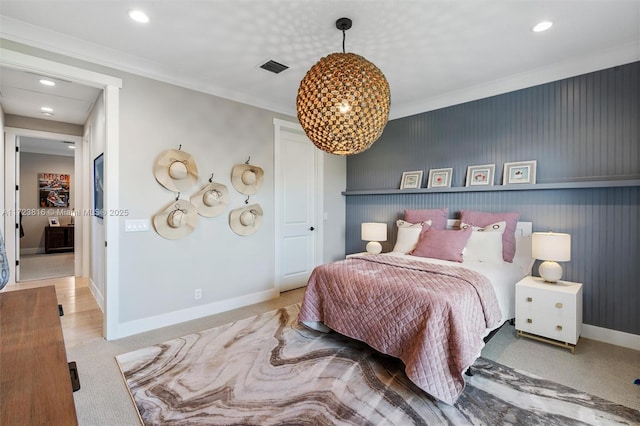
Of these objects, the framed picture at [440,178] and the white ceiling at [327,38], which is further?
the framed picture at [440,178]

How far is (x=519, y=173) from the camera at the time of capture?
3.24 m

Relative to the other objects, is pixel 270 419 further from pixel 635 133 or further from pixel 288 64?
pixel 635 133

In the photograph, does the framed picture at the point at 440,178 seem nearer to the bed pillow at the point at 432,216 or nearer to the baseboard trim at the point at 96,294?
the bed pillow at the point at 432,216

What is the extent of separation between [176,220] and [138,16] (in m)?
1.78

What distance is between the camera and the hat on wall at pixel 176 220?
3076 millimetres

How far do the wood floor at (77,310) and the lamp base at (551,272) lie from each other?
4239 mm

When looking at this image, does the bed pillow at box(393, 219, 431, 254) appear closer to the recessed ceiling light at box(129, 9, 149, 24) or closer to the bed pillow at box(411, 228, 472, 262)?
the bed pillow at box(411, 228, 472, 262)

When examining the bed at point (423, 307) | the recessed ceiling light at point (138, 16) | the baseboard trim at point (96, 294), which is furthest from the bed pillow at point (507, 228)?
the baseboard trim at point (96, 294)

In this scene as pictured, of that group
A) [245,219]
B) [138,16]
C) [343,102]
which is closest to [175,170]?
[245,219]

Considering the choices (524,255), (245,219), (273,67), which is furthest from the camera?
(245,219)

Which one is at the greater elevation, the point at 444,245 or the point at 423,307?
the point at 444,245

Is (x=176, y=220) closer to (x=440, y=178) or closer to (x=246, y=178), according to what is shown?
(x=246, y=178)

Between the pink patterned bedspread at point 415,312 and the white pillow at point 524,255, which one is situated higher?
the white pillow at point 524,255

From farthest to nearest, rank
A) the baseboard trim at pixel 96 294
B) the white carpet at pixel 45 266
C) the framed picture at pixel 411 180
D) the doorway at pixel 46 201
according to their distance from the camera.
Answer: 1. the doorway at pixel 46 201
2. the white carpet at pixel 45 266
3. the framed picture at pixel 411 180
4. the baseboard trim at pixel 96 294
